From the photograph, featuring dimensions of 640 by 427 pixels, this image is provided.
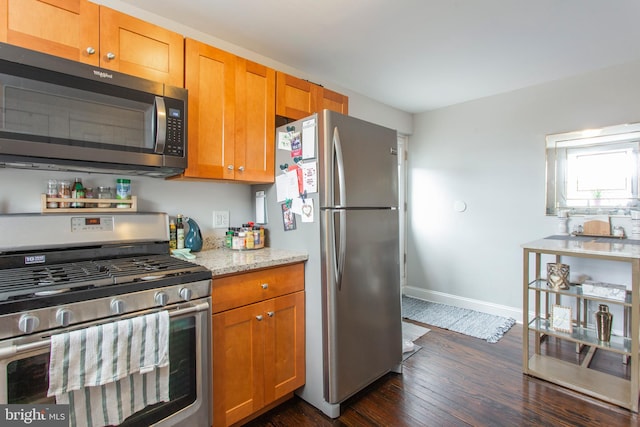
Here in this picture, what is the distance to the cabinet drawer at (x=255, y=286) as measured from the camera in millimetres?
1532

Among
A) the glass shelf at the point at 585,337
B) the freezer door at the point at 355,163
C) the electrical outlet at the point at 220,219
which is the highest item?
the freezer door at the point at 355,163

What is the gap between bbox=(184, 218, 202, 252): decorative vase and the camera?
195cm

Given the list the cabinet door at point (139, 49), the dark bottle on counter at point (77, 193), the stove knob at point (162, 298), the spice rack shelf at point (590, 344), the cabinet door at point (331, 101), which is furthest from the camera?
the cabinet door at point (331, 101)

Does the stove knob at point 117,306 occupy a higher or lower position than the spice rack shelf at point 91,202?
lower

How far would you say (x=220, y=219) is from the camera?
2203 millimetres

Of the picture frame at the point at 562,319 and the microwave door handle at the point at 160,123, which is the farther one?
the picture frame at the point at 562,319

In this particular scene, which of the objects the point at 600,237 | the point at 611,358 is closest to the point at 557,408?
the point at 611,358

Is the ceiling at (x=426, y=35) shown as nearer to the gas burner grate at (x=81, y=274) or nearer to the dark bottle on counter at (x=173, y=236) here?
the dark bottle on counter at (x=173, y=236)

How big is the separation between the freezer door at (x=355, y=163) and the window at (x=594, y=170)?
6.04 ft

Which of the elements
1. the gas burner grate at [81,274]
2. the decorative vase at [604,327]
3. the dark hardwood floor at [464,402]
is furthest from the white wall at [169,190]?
the decorative vase at [604,327]

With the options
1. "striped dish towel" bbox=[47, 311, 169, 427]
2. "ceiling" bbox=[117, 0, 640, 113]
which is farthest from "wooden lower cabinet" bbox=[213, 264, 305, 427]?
"ceiling" bbox=[117, 0, 640, 113]

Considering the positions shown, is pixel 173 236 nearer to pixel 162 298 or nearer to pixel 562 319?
pixel 162 298

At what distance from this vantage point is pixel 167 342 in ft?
4.14

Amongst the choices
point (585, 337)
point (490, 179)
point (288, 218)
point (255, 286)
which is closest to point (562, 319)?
point (585, 337)
